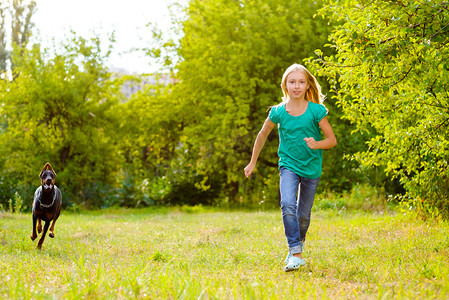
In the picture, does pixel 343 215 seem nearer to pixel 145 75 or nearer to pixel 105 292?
pixel 105 292

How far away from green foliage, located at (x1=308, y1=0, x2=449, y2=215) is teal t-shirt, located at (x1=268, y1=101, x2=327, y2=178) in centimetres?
66

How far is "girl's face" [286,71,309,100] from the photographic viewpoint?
5.12 meters

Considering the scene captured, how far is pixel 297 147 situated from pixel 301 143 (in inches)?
2.3

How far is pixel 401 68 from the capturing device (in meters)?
4.73

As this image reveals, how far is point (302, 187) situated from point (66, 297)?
9.02 feet

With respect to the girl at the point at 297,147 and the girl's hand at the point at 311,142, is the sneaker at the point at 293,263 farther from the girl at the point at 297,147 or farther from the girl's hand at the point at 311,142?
the girl's hand at the point at 311,142

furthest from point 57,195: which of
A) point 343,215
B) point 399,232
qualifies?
point 343,215

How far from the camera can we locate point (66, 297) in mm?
3221

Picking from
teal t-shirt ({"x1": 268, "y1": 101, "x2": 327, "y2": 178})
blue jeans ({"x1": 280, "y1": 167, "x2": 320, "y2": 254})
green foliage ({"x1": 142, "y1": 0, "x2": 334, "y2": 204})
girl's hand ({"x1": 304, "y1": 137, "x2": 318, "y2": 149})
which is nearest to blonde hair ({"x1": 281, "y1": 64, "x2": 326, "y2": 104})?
teal t-shirt ({"x1": 268, "y1": 101, "x2": 327, "y2": 178})

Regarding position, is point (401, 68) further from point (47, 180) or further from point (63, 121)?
point (63, 121)

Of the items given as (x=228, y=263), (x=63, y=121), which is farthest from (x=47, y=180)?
(x=63, y=121)

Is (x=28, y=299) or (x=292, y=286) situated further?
(x=292, y=286)

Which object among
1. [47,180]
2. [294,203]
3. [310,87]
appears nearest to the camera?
[294,203]

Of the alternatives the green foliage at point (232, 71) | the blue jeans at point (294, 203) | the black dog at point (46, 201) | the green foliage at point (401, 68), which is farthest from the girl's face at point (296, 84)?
the green foliage at point (232, 71)
